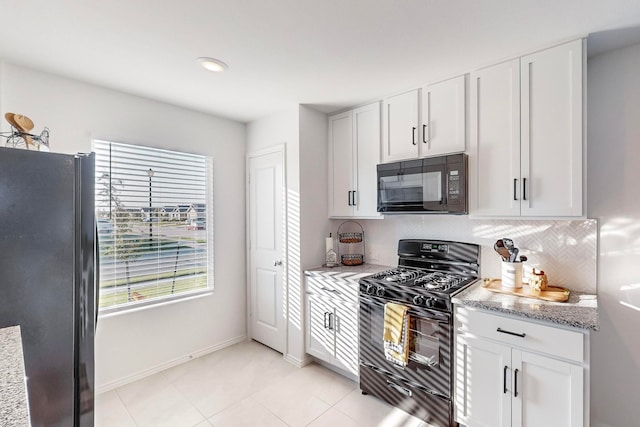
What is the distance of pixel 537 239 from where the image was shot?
7.00ft

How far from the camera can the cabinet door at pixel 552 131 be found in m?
1.74

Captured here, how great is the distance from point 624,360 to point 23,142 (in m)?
3.61

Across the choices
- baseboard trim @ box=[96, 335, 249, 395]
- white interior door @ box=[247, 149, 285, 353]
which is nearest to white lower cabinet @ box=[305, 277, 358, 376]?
white interior door @ box=[247, 149, 285, 353]

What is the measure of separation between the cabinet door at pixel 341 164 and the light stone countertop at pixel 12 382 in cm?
233

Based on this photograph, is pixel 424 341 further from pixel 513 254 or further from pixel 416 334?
pixel 513 254

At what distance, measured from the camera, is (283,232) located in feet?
9.73

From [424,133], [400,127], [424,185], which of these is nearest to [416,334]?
[424,185]

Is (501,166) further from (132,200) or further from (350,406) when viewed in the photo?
(132,200)

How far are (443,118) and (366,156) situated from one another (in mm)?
727

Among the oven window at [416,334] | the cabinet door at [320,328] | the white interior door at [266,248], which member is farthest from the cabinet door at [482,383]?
the white interior door at [266,248]

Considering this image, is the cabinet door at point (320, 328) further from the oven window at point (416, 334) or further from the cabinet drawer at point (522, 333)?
the cabinet drawer at point (522, 333)

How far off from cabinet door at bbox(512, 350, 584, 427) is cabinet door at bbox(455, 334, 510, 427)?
0.05 metres

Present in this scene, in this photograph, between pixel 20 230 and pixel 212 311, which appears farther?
pixel 212 311

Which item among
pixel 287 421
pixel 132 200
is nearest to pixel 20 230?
pixel 132 200
